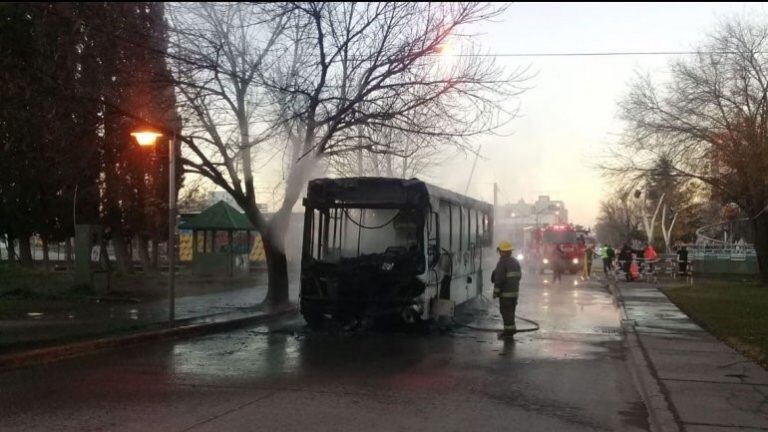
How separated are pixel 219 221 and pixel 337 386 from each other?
25047 millimetres

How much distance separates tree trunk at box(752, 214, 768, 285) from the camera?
29328 millimetres

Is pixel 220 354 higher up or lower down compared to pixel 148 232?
lower down

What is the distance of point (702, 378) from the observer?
8992 mm

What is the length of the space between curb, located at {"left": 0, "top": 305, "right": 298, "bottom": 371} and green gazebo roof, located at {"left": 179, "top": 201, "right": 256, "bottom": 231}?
54.6 ft

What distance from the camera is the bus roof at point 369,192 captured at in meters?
13.2

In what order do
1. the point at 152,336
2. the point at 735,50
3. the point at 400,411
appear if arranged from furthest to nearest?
1. the point at 735,50
2. the point at 152,336
3. the point at 400,411

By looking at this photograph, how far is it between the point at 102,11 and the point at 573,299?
1546 centimetres

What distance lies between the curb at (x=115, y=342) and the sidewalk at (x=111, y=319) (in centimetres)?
25

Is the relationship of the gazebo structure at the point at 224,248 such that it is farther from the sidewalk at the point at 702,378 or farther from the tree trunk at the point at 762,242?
the tree trunk at the point at 762,242

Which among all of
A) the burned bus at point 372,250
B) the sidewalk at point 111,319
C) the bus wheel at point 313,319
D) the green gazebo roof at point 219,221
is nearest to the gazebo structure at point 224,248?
the green gazebo roof at point 219,221

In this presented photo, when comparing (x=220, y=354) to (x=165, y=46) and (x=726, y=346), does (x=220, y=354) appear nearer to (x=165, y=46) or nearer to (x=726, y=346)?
(x=165, y=46)

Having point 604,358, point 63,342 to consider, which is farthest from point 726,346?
point 63,342

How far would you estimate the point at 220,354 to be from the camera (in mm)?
11258

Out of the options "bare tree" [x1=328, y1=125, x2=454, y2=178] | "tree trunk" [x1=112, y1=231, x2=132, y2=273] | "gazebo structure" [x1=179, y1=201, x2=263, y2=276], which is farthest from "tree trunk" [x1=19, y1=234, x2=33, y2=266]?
"bare tree" [x1=328, y1=125, x2=454, y2=178]
